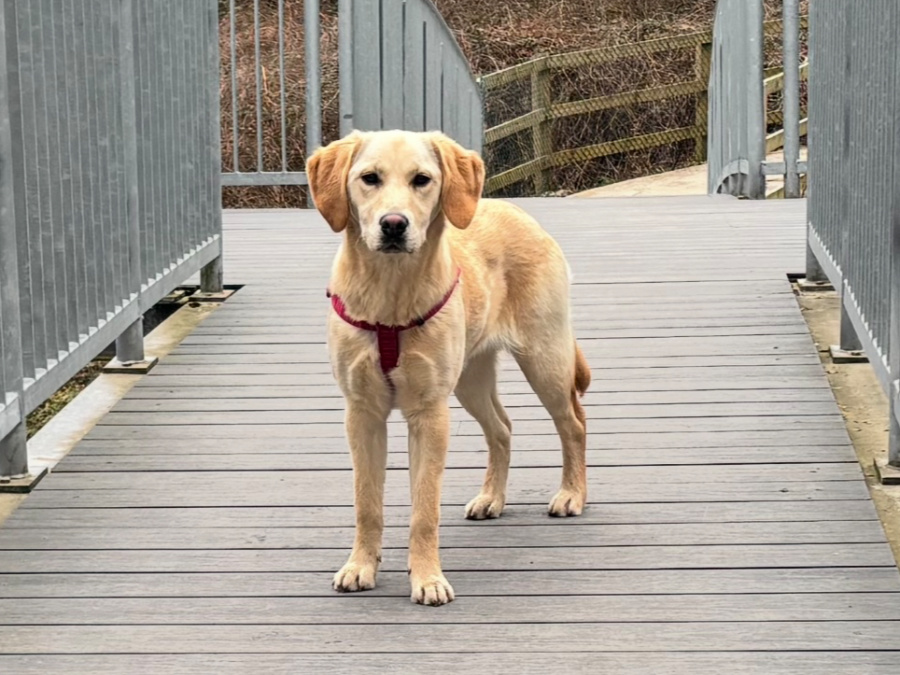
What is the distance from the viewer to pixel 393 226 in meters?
3.41

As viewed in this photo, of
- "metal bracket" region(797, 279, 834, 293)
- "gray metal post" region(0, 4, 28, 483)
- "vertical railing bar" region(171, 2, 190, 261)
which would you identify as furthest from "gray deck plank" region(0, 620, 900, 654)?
"metal bracket" region(797, 279, 834, 293)

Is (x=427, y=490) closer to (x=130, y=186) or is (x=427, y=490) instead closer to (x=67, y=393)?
(x=130, y=186)

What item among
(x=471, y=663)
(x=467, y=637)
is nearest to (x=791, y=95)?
(x=467, y=637)

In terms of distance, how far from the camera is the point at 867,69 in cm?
473

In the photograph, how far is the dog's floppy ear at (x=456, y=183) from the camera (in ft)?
11.7

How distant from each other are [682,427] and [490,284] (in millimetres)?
1142

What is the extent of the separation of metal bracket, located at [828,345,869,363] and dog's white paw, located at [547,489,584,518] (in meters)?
1.80

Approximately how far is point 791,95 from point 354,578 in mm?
7119

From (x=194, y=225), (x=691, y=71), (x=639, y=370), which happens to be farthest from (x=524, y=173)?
(x=639, y=370)

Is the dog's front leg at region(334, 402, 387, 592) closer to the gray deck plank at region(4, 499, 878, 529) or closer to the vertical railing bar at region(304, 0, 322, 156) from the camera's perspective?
the gray deck plank at region(4, 499, 878, 529)

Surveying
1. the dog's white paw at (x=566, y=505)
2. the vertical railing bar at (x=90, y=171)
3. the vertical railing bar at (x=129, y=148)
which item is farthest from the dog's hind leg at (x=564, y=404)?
the vertical railing bar at (x=129, y=148)

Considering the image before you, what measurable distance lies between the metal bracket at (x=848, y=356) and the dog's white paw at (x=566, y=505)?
5.92 feet

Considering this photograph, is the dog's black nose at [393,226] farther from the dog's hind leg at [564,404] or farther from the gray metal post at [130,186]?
the gray metal post at [130,186]

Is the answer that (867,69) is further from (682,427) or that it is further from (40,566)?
(40,566)
